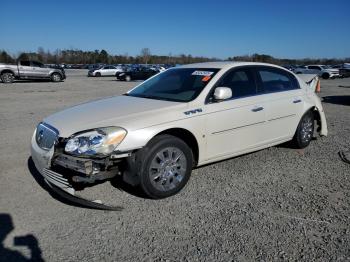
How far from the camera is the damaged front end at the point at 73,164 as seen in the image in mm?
3766

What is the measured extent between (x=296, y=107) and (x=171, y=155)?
2698 millimetres

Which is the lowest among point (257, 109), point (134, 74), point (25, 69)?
point (134, 74)

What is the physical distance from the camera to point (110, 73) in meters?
46.2

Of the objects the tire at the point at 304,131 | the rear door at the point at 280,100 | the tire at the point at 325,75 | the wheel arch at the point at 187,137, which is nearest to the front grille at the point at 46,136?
the wheel arch at the point at 187,137

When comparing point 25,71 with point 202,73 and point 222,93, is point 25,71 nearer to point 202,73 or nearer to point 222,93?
point 202,73

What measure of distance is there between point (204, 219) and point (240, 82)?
2289 millimetres

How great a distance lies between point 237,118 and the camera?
4.87 meters


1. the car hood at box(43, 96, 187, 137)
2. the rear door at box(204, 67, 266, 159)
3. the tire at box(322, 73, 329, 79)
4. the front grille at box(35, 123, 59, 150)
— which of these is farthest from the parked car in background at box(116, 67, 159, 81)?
the front grille at box(35, 123, 59, 150)

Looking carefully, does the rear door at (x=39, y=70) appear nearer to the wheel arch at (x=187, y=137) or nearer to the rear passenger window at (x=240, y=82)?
the rear passenger window at (x=240, y=82)

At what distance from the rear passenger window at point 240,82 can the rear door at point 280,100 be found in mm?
182

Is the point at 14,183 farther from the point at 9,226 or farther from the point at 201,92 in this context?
the point at 201,92

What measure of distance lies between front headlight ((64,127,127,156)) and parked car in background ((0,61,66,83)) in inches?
984

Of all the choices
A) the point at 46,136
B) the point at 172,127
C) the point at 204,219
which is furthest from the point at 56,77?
the point at 204,219

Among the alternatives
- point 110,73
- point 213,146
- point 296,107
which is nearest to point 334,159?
point 296,107
